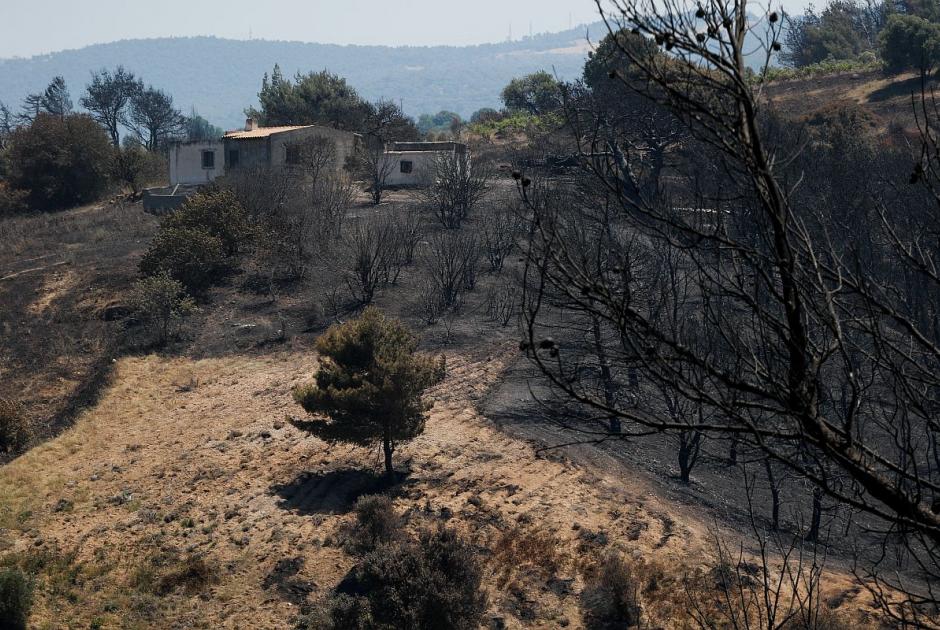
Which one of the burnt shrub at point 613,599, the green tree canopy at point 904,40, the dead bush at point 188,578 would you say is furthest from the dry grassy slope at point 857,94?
the dead bush at point 188,578

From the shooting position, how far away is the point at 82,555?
68.7 ft

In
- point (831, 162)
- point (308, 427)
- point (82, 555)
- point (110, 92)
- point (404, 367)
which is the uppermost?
point (110, 92)

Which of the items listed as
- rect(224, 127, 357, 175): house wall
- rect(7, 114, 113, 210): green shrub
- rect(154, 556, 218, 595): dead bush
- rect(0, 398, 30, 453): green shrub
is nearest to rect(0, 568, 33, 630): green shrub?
rect(154, 556, 218, 595): dead bush

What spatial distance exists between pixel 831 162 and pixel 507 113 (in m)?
55.0

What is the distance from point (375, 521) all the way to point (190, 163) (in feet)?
143

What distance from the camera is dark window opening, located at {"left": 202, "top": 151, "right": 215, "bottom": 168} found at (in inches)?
2276

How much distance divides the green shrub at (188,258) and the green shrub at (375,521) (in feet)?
62.3

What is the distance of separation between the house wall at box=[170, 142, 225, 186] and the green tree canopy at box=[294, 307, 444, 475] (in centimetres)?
3833

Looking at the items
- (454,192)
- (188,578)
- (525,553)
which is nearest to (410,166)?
(454,192)

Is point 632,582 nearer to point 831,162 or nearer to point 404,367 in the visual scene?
point 404,367

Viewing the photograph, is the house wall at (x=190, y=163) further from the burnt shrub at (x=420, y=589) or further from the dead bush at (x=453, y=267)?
the burnt shrub at (x=420, y=589)

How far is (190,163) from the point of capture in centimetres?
5859

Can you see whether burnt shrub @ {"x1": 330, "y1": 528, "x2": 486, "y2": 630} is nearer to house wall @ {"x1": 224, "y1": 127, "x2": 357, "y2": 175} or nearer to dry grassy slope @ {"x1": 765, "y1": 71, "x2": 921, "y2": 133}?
house wall @ {"x1": 224, "y1": 127, "x2": 357, "y2": 175}

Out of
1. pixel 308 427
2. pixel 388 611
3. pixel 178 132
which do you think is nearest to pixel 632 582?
pixel 388 611
